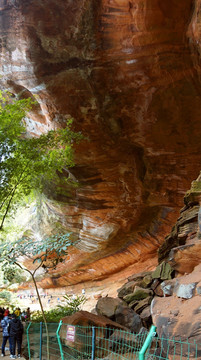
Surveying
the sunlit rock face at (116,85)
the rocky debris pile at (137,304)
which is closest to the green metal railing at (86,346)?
the rocky debris pile at (137,304)

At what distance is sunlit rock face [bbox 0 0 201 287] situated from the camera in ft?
27.3

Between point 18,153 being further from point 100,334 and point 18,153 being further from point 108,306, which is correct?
point 100,334

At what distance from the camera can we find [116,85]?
9609mm

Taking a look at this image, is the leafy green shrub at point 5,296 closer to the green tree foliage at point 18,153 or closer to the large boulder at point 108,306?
the green tree foliage at point 18,153

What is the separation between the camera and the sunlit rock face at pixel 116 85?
8.32 meters

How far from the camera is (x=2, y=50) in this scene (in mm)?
9195

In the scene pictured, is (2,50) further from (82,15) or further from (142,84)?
(142,84)

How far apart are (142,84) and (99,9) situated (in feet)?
7.54

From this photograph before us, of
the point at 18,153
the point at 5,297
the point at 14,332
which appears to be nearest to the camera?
the point at 14,332

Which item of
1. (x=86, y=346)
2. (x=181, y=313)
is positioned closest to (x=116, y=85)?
(x=181, y=313)

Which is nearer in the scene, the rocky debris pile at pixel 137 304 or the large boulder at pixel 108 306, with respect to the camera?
the rocky debris pile at pixel 137 304

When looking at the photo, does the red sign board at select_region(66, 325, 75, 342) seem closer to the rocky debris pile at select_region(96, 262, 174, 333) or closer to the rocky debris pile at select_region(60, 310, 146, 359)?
the rocky debris pile at select_region(60, 310, 146, 359)

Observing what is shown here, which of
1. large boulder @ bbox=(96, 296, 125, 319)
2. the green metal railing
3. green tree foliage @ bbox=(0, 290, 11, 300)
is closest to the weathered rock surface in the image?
the green metal railing

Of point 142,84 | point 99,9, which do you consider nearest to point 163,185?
point 142,84
